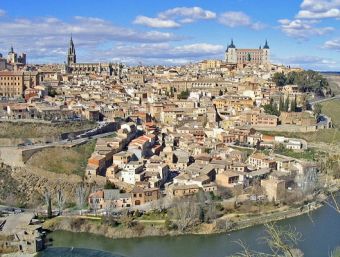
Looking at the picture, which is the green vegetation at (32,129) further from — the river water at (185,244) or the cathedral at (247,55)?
the cathedral at (247,55)

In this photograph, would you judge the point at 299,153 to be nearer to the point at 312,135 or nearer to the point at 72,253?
the point at 312,135

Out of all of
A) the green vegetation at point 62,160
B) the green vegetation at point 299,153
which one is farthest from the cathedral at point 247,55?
the green vegetation at point 62,160

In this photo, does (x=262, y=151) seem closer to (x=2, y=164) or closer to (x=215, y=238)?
(x=215, y=238)

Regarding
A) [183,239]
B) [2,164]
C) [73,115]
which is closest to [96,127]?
[73,115]

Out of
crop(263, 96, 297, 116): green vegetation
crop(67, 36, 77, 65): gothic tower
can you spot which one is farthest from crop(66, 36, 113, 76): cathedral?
crop(263, 96, 297, 116): green vegetation

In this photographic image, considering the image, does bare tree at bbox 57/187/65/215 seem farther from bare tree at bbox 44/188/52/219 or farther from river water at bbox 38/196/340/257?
river water at bbox 38/196/340/257
